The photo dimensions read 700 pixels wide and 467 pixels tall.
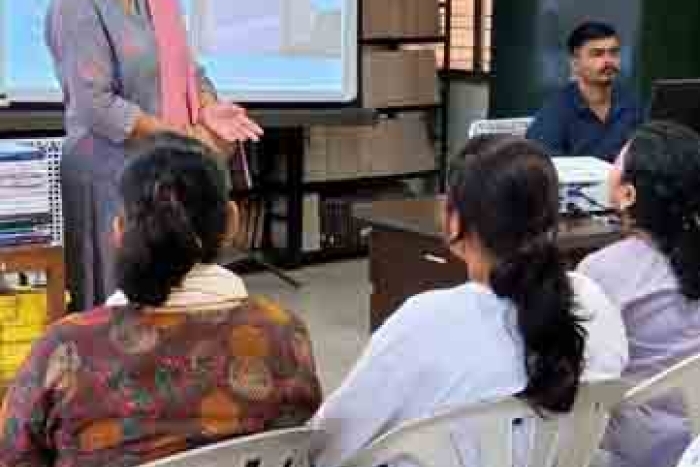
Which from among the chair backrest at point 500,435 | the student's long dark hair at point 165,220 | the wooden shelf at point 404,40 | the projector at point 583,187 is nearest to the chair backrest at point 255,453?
the chair backrest at point 500,435

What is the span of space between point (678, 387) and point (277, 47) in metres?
3.68

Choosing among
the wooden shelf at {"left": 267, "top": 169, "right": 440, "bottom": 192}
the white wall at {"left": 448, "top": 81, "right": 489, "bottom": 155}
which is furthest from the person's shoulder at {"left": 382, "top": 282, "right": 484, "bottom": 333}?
the white wall at {"left": 448, "top": 81, "right": 489, "bottom": 155}

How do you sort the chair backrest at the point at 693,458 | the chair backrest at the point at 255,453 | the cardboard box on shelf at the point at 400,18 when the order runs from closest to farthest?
the chair backrest at the point at 255,453, the chair backrest at the point at 693,458, the cardboard box on shelf at the point at 400,18

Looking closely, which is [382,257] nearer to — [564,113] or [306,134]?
[564,113]

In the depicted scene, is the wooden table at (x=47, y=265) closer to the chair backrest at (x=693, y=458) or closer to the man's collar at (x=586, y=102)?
the man's collar at (x=586, y=102)

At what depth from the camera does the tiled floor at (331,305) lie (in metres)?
4.33

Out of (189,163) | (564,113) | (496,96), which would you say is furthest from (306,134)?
(189,163)

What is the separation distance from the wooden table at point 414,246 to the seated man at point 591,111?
1.82 feet

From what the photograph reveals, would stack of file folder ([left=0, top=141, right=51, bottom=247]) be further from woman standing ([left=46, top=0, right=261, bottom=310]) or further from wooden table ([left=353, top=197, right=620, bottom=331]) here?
wooden table ([left=353, top=197, right=620, bottom=331])

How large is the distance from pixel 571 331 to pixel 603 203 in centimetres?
147

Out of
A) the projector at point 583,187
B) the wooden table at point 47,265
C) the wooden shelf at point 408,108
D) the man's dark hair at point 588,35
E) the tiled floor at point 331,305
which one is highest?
the man's dark hair at point 588,35

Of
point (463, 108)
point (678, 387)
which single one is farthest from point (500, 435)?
point (463, 108)

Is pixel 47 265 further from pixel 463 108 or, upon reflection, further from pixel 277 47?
pixel 463 108

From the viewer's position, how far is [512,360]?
163 centimetres
